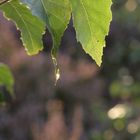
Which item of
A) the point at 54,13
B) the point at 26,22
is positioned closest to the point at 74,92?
the point at 26,22

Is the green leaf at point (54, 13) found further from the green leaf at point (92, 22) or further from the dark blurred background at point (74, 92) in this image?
the dark blurred background at point (74, 92)

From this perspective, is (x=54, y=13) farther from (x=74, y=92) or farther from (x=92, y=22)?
(x=74, y=92)

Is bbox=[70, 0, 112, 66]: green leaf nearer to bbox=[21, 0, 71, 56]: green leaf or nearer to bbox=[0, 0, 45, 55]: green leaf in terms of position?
bbox=[21, 0, 71, 56]: green leaf

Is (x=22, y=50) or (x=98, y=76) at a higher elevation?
(x=22, y=50)

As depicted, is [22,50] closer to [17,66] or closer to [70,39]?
[17,66]

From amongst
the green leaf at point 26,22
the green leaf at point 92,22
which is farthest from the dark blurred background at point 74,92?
the green leaf at point 92,22

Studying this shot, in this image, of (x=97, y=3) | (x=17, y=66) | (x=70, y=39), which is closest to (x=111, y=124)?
(x=17, y=66)
